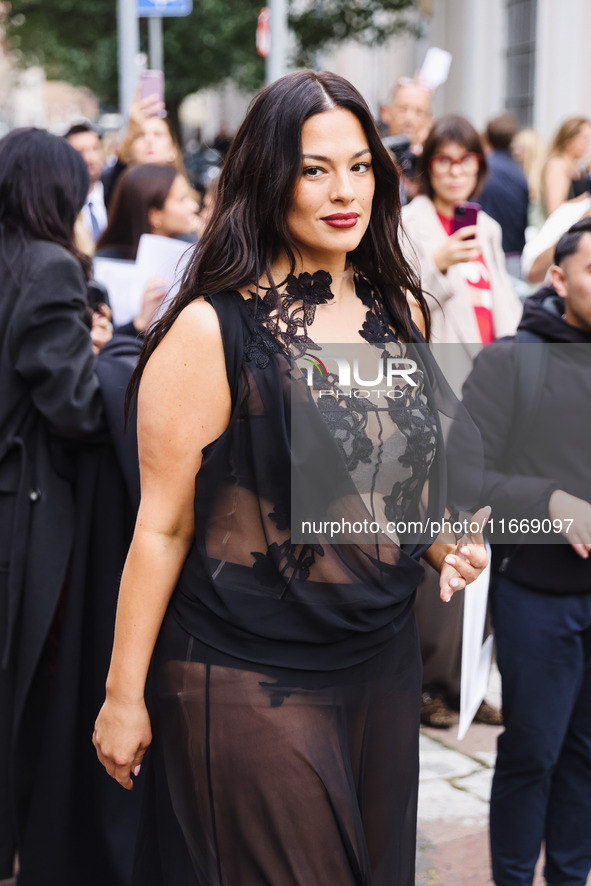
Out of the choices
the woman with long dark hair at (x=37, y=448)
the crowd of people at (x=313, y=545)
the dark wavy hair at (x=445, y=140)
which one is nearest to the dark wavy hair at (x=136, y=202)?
the dark wavy hair at (x=445, y=140)

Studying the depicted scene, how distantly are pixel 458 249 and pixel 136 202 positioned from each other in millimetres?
1335

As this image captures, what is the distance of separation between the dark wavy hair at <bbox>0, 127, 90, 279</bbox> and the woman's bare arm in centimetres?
129

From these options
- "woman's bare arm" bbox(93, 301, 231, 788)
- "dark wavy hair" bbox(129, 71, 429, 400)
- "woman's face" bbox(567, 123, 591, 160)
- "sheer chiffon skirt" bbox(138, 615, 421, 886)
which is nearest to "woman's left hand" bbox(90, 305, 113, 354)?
A: "dark wavy hair" bbox(129, 71, 429, 400)

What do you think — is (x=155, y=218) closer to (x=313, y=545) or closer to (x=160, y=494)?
(x=160, y=494)

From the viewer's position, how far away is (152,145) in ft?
18.8

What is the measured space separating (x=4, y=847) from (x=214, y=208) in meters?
2.09

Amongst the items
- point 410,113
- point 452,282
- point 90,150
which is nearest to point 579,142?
point 410,113

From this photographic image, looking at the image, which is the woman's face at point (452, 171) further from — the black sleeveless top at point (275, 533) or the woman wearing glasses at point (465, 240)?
the black sleeveless top at point (275, 533)

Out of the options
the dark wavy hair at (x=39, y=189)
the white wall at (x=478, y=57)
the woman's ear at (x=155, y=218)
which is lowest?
the dark wavy hair at (x=39, y=189)

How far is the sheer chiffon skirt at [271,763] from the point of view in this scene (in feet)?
6.53

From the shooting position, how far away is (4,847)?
3.24 meters

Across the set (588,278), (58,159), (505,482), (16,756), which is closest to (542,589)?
(505,482)

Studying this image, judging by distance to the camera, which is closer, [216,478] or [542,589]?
[216,478]

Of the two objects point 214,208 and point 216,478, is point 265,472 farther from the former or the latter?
point 214,208
